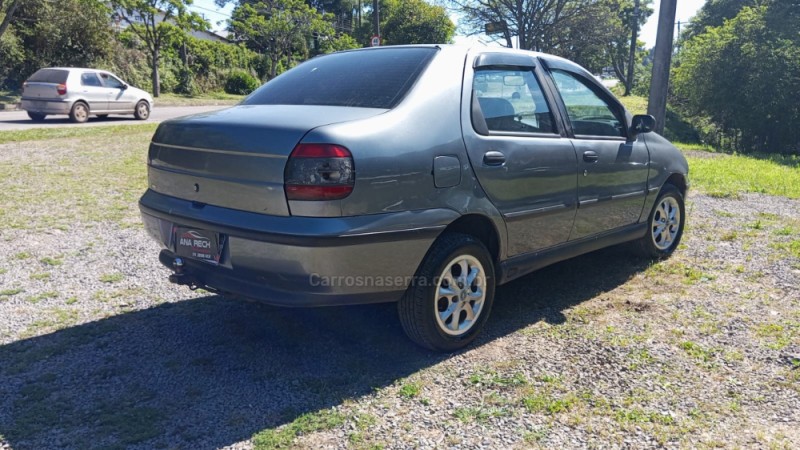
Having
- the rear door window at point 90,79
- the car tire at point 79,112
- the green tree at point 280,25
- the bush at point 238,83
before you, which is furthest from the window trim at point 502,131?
the green tree at point 280,25

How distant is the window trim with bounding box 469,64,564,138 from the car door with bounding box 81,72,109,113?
16.2 meters

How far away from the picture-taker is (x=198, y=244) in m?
3.26

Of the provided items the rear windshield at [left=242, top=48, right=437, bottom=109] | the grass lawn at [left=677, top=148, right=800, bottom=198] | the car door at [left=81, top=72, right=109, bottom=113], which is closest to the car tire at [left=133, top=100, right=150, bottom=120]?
the car door at [left=81, top=72, right=109, bottom=113]

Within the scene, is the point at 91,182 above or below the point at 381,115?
below

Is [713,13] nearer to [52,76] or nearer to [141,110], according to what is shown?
[141,110]

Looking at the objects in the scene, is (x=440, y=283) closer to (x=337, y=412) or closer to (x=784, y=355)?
(x=337, y=412)

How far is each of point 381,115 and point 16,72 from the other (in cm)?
2866

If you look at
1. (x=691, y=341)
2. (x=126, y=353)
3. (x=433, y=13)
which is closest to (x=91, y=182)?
(x=126, y=353)

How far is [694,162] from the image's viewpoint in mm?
12430

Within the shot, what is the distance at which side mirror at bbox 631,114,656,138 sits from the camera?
4.75 meters

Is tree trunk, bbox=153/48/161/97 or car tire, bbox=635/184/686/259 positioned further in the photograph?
tree trunk, bbox=153/48/161/97

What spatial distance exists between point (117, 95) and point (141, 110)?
3.41 ft

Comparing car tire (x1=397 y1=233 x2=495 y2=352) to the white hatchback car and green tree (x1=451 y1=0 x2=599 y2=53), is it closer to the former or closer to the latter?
the white hatchback car

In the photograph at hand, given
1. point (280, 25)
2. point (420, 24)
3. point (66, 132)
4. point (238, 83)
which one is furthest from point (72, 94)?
point (420, 24)
